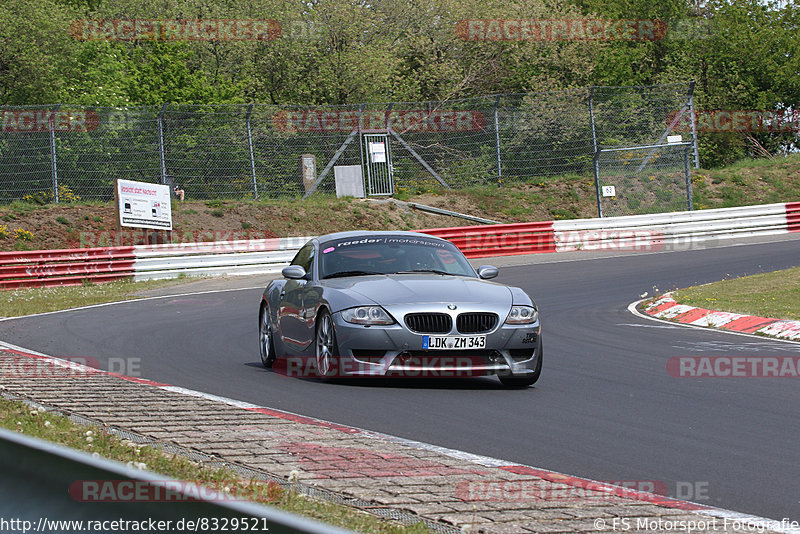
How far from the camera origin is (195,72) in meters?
49.0

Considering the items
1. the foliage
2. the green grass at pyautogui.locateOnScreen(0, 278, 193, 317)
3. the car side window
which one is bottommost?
the green grass at pyautogui.locateOnScreen(0, 278, 193, 317)

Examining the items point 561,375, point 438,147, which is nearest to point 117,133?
point 438,147

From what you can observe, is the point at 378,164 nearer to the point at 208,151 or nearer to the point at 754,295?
the point at 208,151

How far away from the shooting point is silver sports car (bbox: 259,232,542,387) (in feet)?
27.3

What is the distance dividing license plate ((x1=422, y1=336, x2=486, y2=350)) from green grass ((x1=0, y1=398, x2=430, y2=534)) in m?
3.06

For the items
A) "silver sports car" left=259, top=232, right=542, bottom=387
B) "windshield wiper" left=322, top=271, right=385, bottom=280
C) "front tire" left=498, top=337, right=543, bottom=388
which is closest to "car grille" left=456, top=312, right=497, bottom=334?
"silver sports car" left=259, top=232, right=542, bottom=387

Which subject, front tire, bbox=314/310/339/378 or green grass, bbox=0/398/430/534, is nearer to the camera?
green grass, bbox=0/398/430/534

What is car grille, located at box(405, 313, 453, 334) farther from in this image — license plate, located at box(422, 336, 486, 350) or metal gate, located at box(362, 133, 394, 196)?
metal gate, located at box(362, 133, 394, 196)

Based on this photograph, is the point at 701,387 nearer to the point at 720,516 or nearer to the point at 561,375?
the point at 561,375

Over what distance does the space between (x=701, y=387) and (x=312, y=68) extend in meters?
43.8

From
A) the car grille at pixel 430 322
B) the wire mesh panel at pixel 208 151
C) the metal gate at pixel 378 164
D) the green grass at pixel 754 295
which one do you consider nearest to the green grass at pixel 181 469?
the car grille at pixel 430 322

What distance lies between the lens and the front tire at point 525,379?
870cm

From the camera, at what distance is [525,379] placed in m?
8.74

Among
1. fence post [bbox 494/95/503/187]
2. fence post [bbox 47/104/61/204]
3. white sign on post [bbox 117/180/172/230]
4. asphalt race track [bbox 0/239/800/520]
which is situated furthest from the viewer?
fence post [bbox 494/95/503/187]
